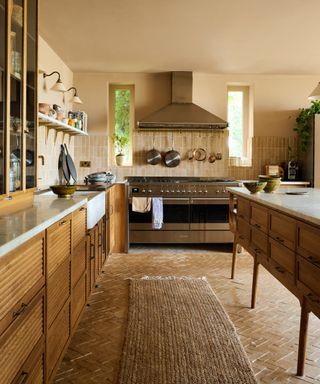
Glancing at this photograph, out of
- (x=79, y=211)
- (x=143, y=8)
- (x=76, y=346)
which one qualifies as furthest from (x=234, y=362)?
(x=143, y=8)

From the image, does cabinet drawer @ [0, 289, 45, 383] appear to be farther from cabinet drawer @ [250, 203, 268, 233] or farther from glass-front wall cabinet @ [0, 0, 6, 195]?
cabinet drawer @ [250, 203, 268, 233]

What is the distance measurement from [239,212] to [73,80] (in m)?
3.50

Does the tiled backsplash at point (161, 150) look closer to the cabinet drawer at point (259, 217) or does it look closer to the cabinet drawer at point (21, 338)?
the cabinet drawer at point (259, 217)

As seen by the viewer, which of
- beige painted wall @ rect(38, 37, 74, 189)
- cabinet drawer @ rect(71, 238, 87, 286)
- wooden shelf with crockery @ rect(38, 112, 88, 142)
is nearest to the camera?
cabinet drawer @ rect(71, 238, 87, 286)

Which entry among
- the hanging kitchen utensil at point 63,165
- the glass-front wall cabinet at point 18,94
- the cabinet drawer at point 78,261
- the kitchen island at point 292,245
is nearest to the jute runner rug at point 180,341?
the kitchen island at point 292,245

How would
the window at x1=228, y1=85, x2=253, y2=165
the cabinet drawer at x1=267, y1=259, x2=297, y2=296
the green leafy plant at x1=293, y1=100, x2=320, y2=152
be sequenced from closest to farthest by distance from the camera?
the cabinet drawer at x1=267, y1=259, x2=297, y2=296, the green leafy plant at x1=293, y1=100, x2=320, y2=152, the window at x1=228, y1=85, x2=253, y2=165

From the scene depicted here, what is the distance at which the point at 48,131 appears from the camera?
443 cm

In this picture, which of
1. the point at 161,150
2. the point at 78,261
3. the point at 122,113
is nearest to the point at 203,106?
the point at 161,150

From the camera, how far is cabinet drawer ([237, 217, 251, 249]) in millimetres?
3223

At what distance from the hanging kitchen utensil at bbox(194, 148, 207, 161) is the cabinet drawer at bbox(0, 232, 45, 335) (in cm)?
447

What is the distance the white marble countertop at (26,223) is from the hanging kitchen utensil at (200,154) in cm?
378

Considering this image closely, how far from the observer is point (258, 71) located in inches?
228

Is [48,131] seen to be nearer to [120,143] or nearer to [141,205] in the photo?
[141,205]

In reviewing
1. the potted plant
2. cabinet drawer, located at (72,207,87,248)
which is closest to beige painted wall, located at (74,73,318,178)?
the potted plant
